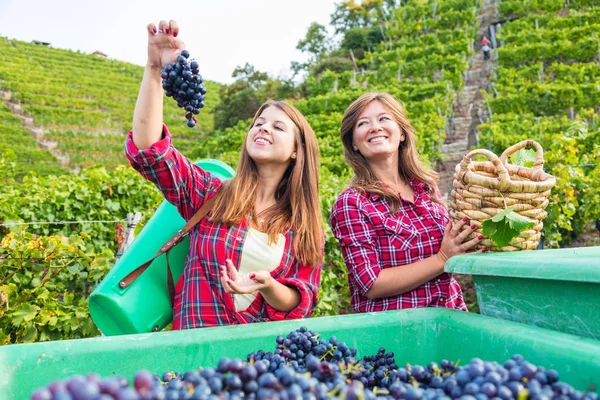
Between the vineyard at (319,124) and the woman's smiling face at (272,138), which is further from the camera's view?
the vineyard at (319,124)

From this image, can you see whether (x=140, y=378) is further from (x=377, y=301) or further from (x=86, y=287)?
(x=86, y=287)

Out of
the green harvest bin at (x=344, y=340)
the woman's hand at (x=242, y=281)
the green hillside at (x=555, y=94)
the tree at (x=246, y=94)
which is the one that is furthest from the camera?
the tree at (x=246, y=94)

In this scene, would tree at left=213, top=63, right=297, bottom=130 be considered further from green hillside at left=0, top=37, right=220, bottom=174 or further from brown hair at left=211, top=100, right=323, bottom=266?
brown hair at left=211, top=100, right=323, bottom=266

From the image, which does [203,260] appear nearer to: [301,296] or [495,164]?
[301,296]

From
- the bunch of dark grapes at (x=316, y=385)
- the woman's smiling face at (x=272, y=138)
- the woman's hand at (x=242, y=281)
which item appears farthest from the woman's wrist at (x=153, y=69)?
the bunch of dark grapes at (x=316, y=385)

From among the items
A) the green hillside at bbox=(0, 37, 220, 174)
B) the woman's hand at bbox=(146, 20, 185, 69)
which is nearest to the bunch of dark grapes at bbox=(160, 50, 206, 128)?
the woman's hand at bbox=(146, 20, 185, 69)

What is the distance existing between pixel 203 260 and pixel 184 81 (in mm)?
620

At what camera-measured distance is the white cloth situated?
185 centimetres

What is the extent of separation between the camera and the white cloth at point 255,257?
72.7 inches

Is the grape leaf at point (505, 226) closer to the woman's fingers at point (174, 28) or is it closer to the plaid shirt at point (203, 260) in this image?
the plaid shirt at point (203, 260)

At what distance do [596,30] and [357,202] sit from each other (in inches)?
717

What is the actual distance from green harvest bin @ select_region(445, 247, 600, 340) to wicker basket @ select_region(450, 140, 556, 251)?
9.2 inches

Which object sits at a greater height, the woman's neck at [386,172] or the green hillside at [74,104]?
the green hillside at [74,104]

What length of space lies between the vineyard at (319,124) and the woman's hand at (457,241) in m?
0.86
